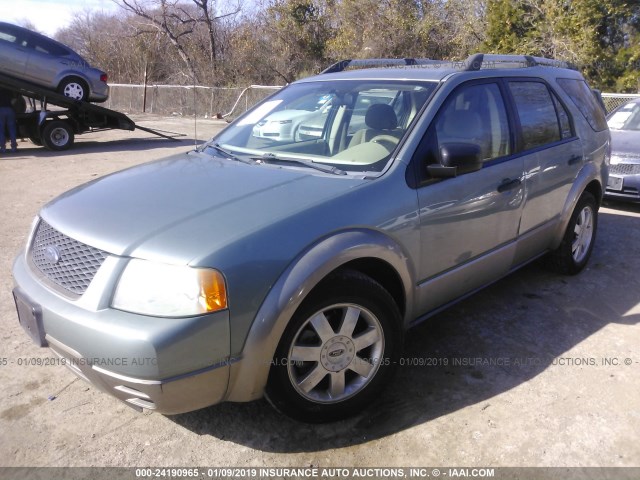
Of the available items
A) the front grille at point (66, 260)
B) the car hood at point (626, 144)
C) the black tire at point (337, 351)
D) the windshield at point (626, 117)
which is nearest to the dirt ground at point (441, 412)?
the black tire at point (337, 351)

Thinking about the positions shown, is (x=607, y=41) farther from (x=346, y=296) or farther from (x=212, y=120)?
(x=346, y=296)

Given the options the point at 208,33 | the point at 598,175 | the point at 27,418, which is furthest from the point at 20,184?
the point at 208,33

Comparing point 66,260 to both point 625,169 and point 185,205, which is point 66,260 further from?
point 625,169

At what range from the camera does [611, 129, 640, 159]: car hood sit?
7176mm

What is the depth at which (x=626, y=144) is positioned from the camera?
24.2ft

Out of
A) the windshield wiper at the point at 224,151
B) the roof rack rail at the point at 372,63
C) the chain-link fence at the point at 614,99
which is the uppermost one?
the chain-link fence at the point at 614,99

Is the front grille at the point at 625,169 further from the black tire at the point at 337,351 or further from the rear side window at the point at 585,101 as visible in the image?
the black tire at the point at 337,351

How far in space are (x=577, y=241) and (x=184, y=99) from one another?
21345 millimetres

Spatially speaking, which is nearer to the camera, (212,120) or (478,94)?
(478,94)

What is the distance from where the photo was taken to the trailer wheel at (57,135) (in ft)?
40.6

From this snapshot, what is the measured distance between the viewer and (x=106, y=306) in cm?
224

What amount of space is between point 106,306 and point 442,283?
1.87 meters

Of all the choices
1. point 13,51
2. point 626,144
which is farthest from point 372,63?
point 13,51

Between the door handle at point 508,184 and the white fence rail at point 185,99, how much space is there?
56.3 ft
